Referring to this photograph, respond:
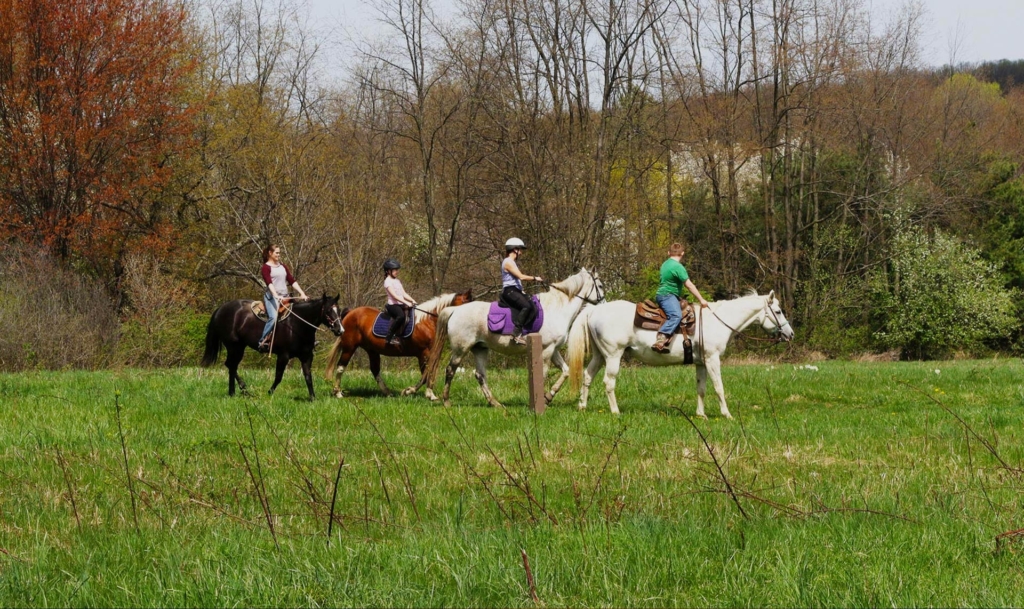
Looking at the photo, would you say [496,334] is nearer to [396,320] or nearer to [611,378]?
[611,378]

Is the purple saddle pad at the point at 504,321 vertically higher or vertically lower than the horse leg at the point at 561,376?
higher

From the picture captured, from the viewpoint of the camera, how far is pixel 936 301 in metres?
43.7

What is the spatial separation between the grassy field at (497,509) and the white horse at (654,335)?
1569 millimetres

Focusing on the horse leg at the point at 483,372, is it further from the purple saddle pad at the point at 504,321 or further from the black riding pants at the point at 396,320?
the black riding pants at the point at 396,320

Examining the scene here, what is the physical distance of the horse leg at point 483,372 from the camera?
14016 millimetres

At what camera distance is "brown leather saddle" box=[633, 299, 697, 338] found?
45.5ft

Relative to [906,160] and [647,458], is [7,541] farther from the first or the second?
[906,160]

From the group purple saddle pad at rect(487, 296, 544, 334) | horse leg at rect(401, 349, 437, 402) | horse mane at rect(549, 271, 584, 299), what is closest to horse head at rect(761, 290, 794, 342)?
horse mane at rect(549, 271, 584, 299)

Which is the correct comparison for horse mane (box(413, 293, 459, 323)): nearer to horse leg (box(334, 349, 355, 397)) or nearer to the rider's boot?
horse leg (box(334, 349, 355, 397))

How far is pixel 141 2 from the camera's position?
34.0m

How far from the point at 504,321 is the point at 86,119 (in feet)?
75.6

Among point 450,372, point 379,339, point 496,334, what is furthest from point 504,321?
point 379,339

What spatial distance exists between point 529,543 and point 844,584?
1705 mm

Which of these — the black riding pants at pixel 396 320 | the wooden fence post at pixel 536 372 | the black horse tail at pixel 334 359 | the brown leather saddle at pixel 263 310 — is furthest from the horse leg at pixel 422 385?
the wooden fence post at pixel 536 372
